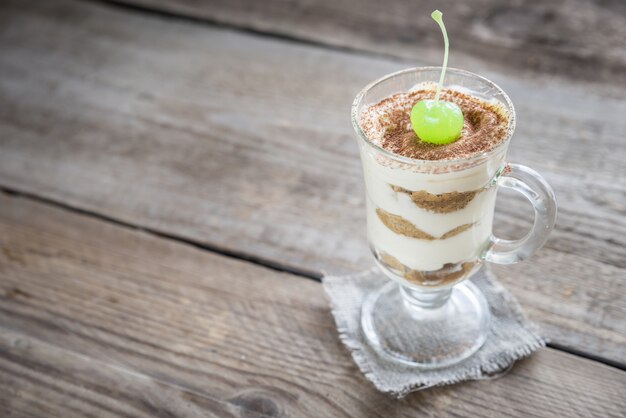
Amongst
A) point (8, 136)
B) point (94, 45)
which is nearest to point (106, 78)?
point (94, 45)

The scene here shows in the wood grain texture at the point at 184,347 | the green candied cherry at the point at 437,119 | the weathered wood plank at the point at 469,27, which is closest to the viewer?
the green candied cherry at the point at 437,119

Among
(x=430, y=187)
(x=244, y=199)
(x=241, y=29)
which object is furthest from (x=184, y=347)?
(x=241, y=29)

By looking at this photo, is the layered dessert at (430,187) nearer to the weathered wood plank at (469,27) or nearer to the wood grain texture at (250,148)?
the wood grain texture at (250,148)

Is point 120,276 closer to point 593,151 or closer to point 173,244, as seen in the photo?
point 173,244

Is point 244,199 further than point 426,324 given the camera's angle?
Yes

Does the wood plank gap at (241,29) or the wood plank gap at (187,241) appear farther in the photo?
the wood plank gap at (241,29)

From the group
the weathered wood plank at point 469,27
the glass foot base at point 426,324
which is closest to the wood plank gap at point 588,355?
the glass foot base at point 426,324

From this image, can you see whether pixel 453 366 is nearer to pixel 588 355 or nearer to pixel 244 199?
pixel 588 355
